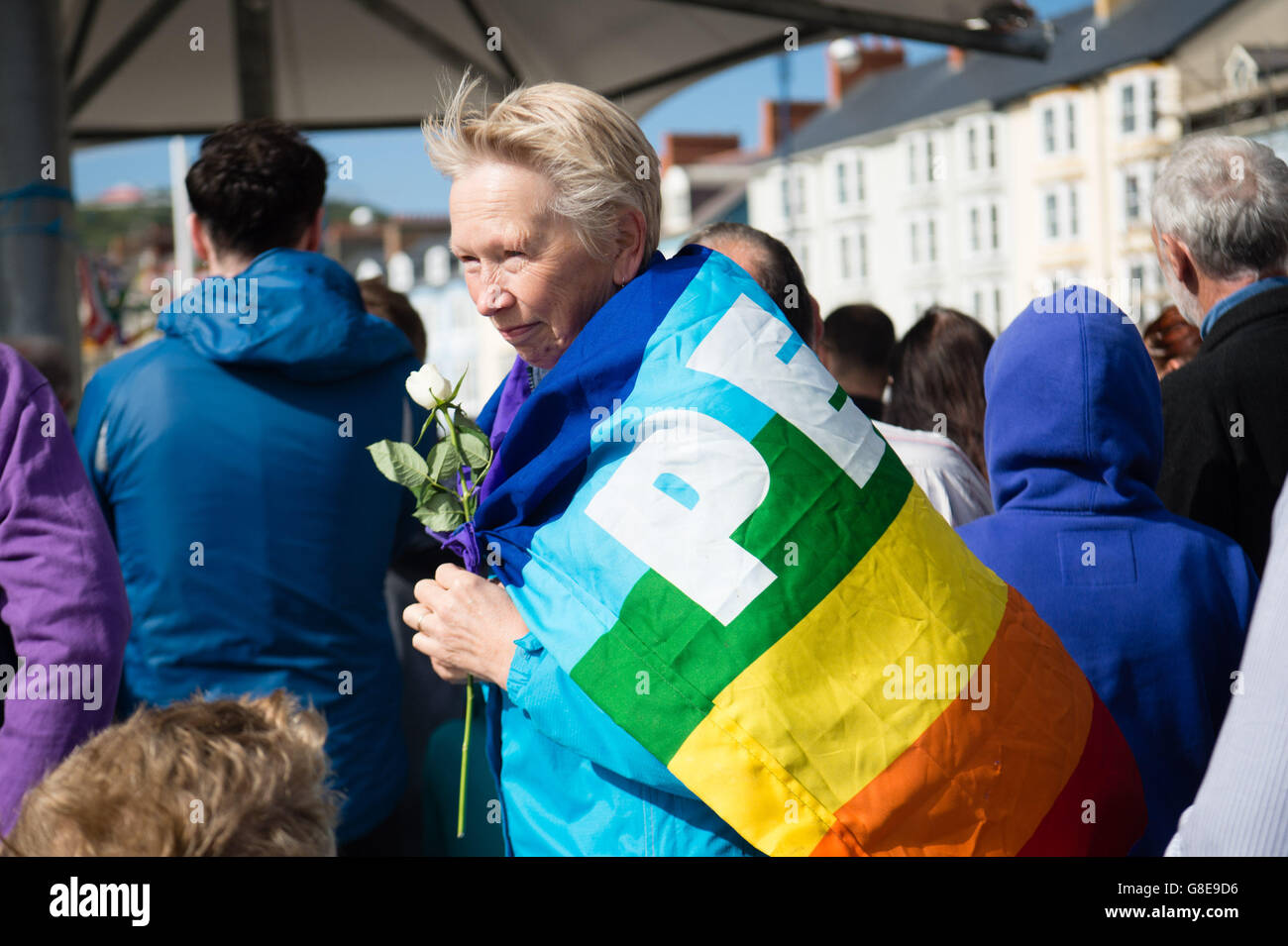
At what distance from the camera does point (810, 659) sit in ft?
5.61

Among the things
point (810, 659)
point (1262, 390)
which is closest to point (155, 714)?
point (810, 659)

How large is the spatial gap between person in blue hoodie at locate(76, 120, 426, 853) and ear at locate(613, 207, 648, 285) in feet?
3.40

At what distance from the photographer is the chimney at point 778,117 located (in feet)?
182

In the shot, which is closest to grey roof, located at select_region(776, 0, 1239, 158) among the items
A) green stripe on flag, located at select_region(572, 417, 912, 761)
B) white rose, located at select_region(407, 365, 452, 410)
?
white rose, located at select_region(407, 365, 452, 410)

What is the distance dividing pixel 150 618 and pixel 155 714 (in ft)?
4.12

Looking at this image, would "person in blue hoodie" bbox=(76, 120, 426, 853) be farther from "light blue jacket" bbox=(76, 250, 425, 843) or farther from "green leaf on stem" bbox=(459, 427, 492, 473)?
"green leaf on stem" bbox=(459, 427, 492, 473)

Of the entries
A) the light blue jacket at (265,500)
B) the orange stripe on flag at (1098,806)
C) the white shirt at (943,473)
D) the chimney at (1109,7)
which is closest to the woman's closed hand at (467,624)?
the orange stripe on flag at (1098,806)

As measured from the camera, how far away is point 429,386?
2.17 m

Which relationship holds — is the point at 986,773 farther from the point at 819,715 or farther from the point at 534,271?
the point at 534,271

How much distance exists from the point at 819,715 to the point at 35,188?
425cm

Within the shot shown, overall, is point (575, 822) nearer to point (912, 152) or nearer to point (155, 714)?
point (155, 714)
